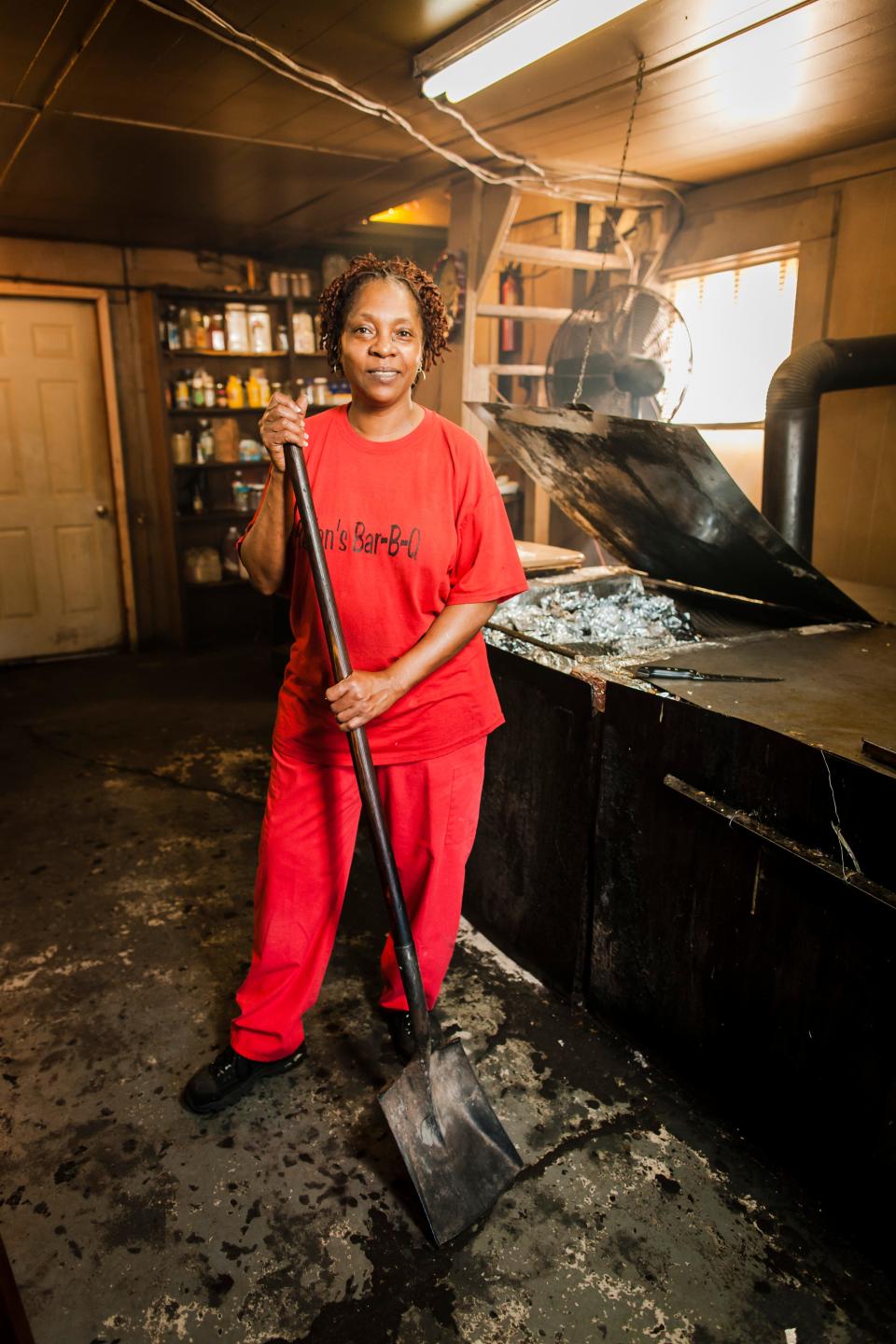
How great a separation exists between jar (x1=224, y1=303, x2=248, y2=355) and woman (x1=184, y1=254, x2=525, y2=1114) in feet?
14.5

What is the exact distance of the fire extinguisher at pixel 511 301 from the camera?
5.96 m

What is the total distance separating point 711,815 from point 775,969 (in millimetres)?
344

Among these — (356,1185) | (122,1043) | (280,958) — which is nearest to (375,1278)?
(356,1185)

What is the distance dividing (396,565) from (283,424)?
0.38 meters

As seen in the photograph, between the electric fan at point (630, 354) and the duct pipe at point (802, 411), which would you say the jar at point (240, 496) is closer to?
the electric fan at point (630, 354)

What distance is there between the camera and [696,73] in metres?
2.77

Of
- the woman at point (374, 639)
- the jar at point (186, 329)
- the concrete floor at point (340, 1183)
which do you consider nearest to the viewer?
the concrete floor at point (340, 1183)

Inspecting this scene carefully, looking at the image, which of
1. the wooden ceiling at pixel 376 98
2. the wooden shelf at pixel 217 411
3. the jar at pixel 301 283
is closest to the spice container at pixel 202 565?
the wooden shelf at pixel 217 411

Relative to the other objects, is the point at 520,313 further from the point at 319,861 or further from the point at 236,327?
the point at 319,861

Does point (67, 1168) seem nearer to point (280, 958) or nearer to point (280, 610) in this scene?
point (280, 958)

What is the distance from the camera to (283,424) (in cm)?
175

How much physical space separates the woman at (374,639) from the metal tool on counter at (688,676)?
0.41 metres

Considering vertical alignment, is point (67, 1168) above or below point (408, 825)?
below

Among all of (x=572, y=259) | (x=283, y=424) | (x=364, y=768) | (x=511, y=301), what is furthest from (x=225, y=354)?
(x=364, y=768)
